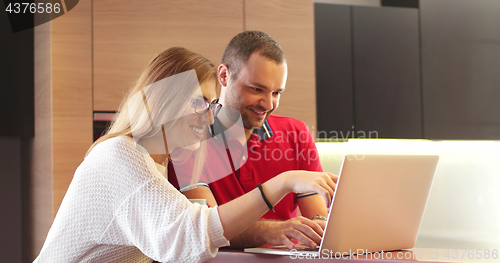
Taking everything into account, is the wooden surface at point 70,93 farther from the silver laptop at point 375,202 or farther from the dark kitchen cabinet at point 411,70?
the silver laptop at point 375,202

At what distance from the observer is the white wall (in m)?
2.63

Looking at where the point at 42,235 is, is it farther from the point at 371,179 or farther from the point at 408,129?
the point at 408,129

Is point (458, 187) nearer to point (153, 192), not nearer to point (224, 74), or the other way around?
point (224, 74)

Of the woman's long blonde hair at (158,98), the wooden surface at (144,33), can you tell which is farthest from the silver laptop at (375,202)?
the wooden surface at (144,33)

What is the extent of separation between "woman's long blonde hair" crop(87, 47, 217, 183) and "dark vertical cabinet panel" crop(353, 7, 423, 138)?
4.93 feet

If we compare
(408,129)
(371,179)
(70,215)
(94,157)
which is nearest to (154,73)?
(94,157)

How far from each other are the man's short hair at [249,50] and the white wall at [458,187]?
119 cm

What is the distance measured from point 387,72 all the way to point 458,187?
3.14 ft

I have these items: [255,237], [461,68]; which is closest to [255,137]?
[255,237]

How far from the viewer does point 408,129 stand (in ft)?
7.80

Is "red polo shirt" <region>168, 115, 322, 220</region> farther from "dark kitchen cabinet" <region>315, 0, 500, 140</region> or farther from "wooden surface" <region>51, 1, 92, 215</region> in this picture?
"wooden surface" <region>51, 1, 92, 215</region>

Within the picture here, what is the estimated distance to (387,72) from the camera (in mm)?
2355

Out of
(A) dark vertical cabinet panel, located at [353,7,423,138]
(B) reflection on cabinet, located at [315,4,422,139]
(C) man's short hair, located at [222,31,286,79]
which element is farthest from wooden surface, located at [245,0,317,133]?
(C) man's short hair, located at [222,31,286,79]

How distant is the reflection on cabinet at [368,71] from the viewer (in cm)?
232
